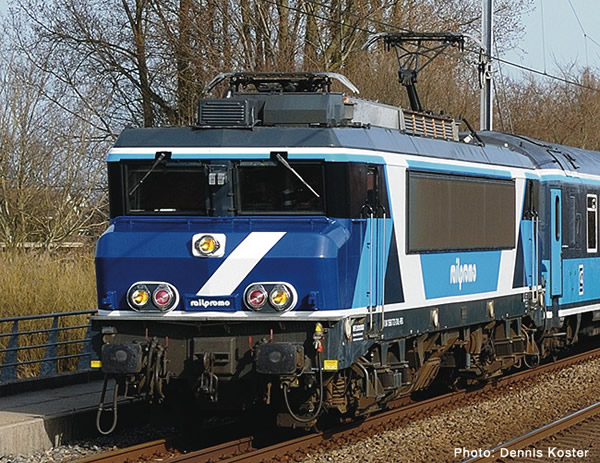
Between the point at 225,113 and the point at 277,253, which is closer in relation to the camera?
the point at 277,253

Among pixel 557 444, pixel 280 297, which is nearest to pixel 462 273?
pixel 557 444

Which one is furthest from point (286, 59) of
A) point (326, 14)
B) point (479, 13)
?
point (479, 13)

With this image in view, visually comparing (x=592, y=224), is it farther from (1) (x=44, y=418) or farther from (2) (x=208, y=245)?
(1) (x=44, y=418)

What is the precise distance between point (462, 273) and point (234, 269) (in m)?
3.76

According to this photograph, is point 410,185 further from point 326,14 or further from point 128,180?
point 326,14

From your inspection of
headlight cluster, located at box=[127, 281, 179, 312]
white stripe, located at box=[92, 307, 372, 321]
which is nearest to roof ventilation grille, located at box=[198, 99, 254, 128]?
headlight cluster, located at box=[127, 281, 179, 312]

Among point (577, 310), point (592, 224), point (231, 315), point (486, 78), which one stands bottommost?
point (577, 310)

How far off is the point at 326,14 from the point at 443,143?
18338mm

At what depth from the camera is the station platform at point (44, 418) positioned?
445 inches

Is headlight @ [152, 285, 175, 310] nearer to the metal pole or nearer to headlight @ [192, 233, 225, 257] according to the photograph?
headlight @ [192, 233, 225, 257]

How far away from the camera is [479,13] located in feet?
107

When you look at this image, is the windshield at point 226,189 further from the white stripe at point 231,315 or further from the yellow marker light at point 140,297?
the white stripe at point 231,315

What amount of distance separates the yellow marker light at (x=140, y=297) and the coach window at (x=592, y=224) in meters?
10.0

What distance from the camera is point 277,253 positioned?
10781 millimetres
